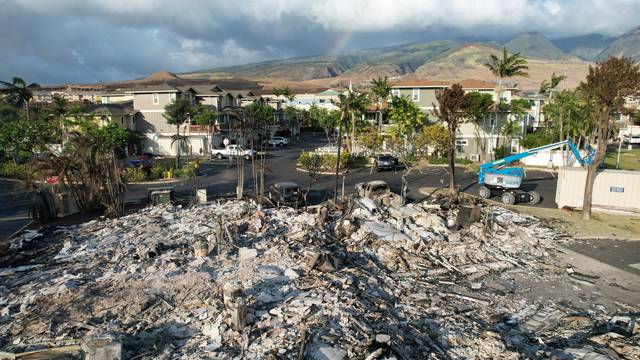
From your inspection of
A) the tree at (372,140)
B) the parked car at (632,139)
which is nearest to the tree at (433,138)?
the tree at (372,140)

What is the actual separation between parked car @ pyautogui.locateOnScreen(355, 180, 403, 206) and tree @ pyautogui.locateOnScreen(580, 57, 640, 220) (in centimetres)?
1046

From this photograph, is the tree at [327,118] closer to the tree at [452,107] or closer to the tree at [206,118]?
the tree at [206,118]

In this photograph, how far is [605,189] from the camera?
77.4 ft

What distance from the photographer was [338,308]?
36.4ft

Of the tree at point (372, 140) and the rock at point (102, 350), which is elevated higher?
the tree at point (372, 140)

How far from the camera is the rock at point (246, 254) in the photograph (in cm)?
1490

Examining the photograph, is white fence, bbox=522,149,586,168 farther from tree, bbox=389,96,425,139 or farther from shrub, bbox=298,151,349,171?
shrub, bbox=298,151,349,171

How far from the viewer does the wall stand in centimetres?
2305

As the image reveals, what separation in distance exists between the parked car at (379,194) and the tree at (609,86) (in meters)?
10.5

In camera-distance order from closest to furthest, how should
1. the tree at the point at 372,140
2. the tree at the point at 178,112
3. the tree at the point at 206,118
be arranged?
the tree at the point at 372,140 → the tree at the point at 178,112 → the tree at the point at 206,118

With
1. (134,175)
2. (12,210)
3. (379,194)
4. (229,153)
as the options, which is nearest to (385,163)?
(379,194)

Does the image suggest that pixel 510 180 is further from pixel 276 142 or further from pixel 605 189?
pixel 276 142

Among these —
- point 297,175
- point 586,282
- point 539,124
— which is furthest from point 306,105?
point 586,282

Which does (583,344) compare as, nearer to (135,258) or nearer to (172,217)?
(135,258)
